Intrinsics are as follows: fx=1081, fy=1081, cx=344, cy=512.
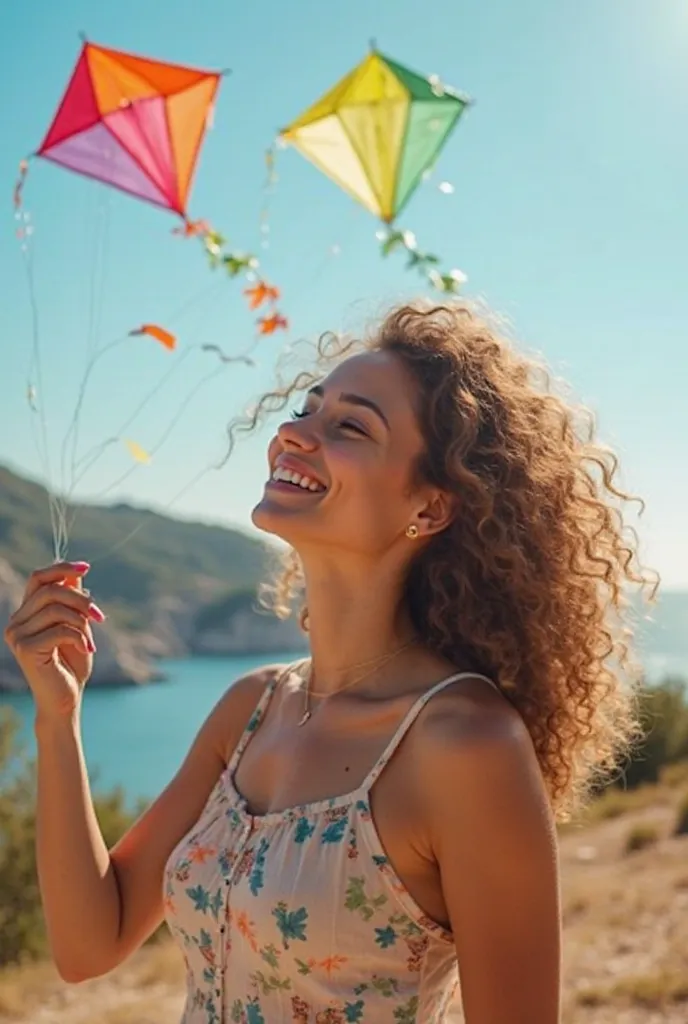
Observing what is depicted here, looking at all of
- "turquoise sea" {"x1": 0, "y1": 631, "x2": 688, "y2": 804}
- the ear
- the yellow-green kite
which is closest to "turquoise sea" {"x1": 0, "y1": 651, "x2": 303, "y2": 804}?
"turquoise sea" {"x1": 0, "y1": 631, "x2": 688, "y2": 804}

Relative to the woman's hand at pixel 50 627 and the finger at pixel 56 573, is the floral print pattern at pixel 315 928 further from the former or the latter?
the finger at pixel 56 573

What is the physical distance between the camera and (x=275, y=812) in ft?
6.14

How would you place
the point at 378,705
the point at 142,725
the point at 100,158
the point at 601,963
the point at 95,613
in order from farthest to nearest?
the point at 142,725 < the point at 601,963 < the point at 100,158 < the point at 95,613 < the point at 378,705

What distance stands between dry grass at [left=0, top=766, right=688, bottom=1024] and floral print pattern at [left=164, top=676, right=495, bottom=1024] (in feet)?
13.9

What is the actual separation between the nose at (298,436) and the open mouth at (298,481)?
0.05m

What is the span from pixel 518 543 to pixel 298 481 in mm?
429

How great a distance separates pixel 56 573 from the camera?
194cm

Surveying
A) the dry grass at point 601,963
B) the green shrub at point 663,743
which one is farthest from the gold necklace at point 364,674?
the green shrub at point 663,743

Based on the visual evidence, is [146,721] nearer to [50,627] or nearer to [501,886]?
[50,627]

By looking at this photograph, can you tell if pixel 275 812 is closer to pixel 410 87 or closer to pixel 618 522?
pixel 618 522

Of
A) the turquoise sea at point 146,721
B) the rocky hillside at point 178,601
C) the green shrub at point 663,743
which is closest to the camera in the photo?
the green shrub at point 663,743

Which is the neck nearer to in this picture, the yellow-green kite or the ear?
the ear

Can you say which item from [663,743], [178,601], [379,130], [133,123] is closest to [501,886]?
[133,123]

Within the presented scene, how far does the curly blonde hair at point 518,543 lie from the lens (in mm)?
2018
